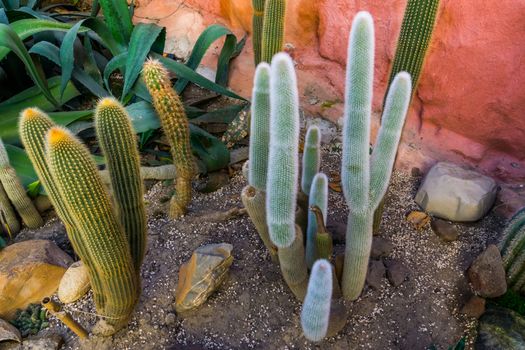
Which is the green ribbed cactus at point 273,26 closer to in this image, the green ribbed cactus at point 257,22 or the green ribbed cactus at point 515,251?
the green ribbed cactus at point 257,22

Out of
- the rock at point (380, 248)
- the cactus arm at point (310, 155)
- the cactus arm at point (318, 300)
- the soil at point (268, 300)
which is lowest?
the soil at point (268, 300)

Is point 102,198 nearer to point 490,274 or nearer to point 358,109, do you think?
point 358,109

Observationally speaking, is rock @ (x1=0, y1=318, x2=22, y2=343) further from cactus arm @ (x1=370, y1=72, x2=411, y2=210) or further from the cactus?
cactus arm @ (x1=370, y1=72, x2=411, y2=210)

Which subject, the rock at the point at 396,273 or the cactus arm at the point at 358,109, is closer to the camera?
the cactus arm at the point at 358,109

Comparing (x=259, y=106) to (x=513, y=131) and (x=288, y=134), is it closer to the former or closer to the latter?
(x=288, y=134)

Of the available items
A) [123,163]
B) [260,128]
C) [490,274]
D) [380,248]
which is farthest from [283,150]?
[490,274]

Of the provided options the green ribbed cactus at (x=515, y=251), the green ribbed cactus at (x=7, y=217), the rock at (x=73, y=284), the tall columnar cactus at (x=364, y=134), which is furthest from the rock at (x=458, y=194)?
the green ribbed cactus at (x=7, y=217)
